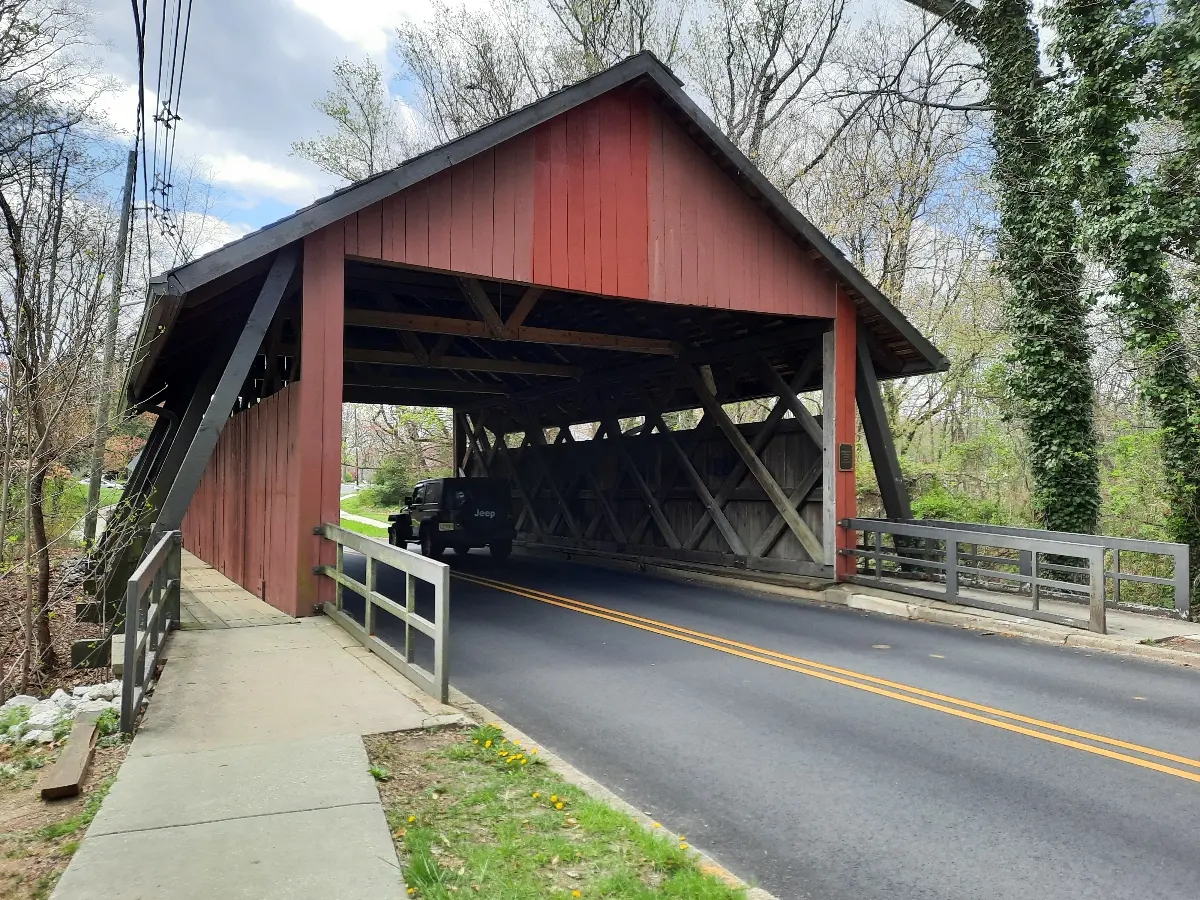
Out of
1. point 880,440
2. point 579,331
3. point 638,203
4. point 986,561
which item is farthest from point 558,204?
point 986,561

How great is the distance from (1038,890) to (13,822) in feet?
14.9

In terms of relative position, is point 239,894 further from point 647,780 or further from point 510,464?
point 510,464

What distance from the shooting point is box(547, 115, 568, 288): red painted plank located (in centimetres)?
1046

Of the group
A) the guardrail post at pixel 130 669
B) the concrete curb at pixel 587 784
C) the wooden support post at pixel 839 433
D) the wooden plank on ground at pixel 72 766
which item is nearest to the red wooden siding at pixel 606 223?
the wooden support post at pixel 839 433

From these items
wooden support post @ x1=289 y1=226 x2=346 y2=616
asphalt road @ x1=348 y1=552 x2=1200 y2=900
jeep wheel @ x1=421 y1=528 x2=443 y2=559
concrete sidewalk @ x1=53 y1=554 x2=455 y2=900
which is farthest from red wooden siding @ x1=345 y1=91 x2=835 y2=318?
jeep wheel @ x1=421 y1=528 x2=443 y2=559

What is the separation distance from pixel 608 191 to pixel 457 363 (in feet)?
19.4

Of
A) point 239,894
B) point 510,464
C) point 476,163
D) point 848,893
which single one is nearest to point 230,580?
point 476,163

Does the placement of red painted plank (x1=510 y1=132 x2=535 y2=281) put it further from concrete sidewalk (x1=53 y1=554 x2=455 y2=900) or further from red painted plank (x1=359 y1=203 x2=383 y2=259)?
concrete sidewalk (x1=53 y1=554 x2=455 y2=900)

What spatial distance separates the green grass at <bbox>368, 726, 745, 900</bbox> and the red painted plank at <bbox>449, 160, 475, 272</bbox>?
21.4 ft

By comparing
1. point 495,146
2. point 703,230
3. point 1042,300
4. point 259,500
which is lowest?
point 259,500

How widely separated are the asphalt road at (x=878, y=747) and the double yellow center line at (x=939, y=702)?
1.1 inches

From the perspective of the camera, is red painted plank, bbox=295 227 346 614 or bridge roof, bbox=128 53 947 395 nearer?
bridge roof, bbox=128 53 947 395

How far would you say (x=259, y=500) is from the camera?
36.9 feet

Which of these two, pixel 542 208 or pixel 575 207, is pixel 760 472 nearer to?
pixel 575 207
